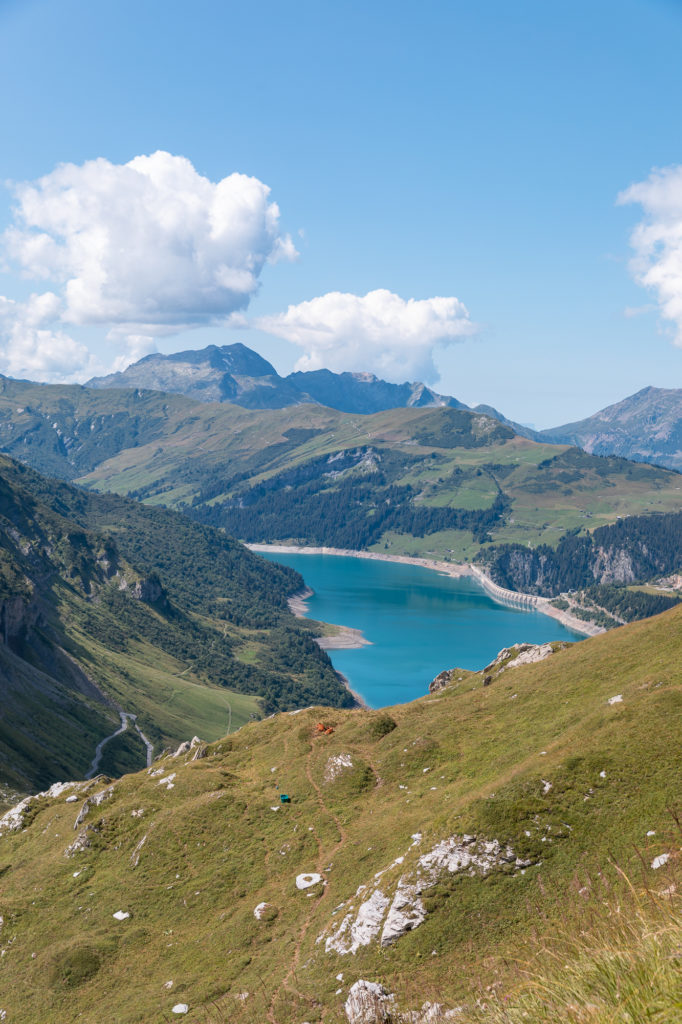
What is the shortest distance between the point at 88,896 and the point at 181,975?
16068 millimetres

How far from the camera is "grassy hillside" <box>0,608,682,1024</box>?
3325cm

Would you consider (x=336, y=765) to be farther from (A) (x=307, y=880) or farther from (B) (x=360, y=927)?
(B) (x=360, y=927)

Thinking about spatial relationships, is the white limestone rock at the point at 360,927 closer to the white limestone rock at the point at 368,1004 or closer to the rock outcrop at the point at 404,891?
the rock outcrop at the point at 404,891

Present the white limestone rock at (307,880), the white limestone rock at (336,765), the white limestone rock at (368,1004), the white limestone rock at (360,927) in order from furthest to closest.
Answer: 1. the white limestone rock at (336,765)
2. the white limestone rock at (307,880)
3. the white limestone rock at (360,927)
4. the white limestone rock at (368,1004)

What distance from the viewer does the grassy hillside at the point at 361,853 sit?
33.2 meters

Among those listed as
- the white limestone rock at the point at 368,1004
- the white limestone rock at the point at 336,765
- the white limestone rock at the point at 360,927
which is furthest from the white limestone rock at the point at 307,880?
the white limestone rock at the point at 368,1004

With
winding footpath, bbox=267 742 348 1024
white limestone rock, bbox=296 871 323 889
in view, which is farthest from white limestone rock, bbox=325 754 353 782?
white limestone rock, bbox=296 871 323 889

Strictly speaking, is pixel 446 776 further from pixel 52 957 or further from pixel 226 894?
pixel 52 957

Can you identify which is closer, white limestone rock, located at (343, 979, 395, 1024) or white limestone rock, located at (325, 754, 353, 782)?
white limestone rock, located at (343, 979, 395, 1024)

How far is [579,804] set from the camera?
3775cm

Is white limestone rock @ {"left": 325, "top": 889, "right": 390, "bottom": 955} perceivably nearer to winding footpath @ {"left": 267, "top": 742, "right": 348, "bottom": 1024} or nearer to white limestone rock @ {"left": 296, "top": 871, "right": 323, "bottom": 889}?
winding footpath @ {"left": 267, "top": 742, "right": 348, "bottom": 1024}

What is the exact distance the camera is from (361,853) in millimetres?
44312

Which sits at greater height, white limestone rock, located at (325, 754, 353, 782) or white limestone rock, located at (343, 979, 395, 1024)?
white limestone rock, located at (343, 979, 395, 1024)

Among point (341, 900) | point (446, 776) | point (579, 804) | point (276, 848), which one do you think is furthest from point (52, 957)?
point (579, 804)
